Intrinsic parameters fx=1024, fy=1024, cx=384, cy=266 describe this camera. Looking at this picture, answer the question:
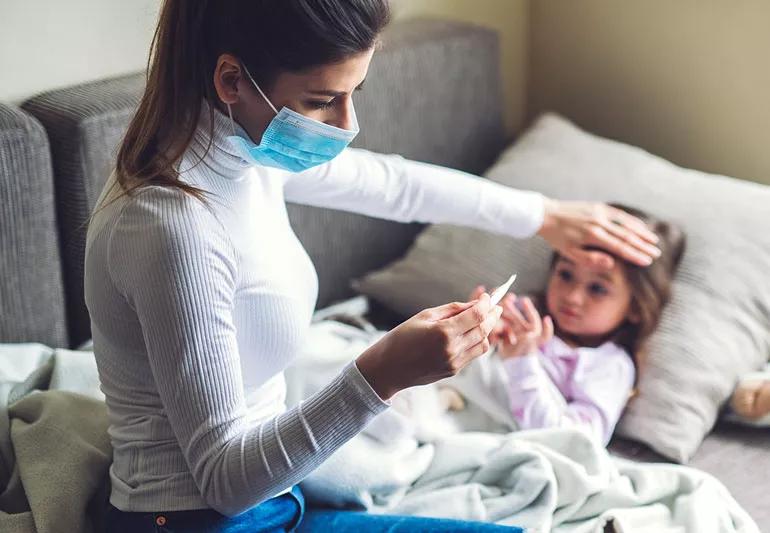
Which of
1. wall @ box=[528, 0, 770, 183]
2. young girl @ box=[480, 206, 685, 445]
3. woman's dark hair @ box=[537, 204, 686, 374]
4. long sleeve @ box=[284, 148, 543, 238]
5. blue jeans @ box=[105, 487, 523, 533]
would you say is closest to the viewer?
blue jeans @ box=[105, 487, 523, 533]

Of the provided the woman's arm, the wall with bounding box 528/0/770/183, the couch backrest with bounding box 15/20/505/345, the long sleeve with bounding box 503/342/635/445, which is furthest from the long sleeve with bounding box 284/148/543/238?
the wall with bounding box 528/0/770/183

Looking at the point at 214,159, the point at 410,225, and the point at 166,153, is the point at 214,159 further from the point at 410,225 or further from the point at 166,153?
the point at 410,225

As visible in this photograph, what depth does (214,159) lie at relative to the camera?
3.64 ft

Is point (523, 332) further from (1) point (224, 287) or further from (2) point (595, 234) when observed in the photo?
(1) point (224, 287)

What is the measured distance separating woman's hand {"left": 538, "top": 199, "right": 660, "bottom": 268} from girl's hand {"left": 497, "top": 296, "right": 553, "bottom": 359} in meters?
0.11

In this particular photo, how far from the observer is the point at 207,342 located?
3.32ft

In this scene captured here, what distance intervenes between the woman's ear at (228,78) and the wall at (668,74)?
47.7 inches

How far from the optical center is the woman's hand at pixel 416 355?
1.02m

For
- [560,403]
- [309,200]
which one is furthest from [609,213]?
[309,200]

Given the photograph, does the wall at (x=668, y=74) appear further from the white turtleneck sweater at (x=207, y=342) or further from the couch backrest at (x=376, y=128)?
the white turtleneck sweater at (x=207, y=342)

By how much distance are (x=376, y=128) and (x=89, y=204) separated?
562mm

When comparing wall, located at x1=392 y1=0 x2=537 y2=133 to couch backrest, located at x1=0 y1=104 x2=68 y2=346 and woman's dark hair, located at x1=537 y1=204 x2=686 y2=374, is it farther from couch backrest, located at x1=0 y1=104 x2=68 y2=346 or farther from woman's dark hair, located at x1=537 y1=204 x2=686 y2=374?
couch backrest, located at x1=0 y1=104 x2=68 y2=346

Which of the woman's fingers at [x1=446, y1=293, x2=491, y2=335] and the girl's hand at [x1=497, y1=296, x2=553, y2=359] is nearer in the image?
the woman's fingers at [x1=446, y1=293, x2=491, y2=335]

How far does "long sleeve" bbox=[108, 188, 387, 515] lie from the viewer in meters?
1.00
